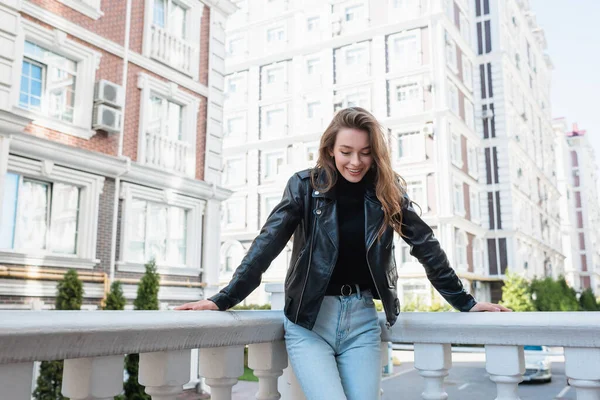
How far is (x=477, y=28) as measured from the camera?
1415 inches

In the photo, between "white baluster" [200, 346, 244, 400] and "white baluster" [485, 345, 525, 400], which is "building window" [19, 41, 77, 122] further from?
"white baluster" [485, 345, 525, 400]

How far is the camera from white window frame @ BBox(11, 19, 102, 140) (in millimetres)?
10266

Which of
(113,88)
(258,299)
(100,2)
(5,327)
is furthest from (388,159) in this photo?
(258,299)

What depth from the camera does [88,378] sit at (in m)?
1.74

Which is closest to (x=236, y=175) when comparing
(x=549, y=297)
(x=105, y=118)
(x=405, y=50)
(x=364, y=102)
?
(x=364, y=102)

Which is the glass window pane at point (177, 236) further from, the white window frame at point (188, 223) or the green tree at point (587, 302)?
the green tree at point (587, 302)

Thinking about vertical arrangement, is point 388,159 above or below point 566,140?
below

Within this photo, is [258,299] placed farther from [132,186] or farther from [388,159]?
[388,159]

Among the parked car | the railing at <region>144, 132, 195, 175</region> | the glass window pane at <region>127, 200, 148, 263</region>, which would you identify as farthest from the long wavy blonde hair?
the parked car

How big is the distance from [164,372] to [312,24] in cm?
3397

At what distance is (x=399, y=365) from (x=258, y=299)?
1114 cm

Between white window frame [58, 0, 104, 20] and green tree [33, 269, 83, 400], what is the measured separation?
5.42 metres

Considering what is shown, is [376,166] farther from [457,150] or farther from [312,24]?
[312,24]

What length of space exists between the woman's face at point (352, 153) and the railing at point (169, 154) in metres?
11.1
